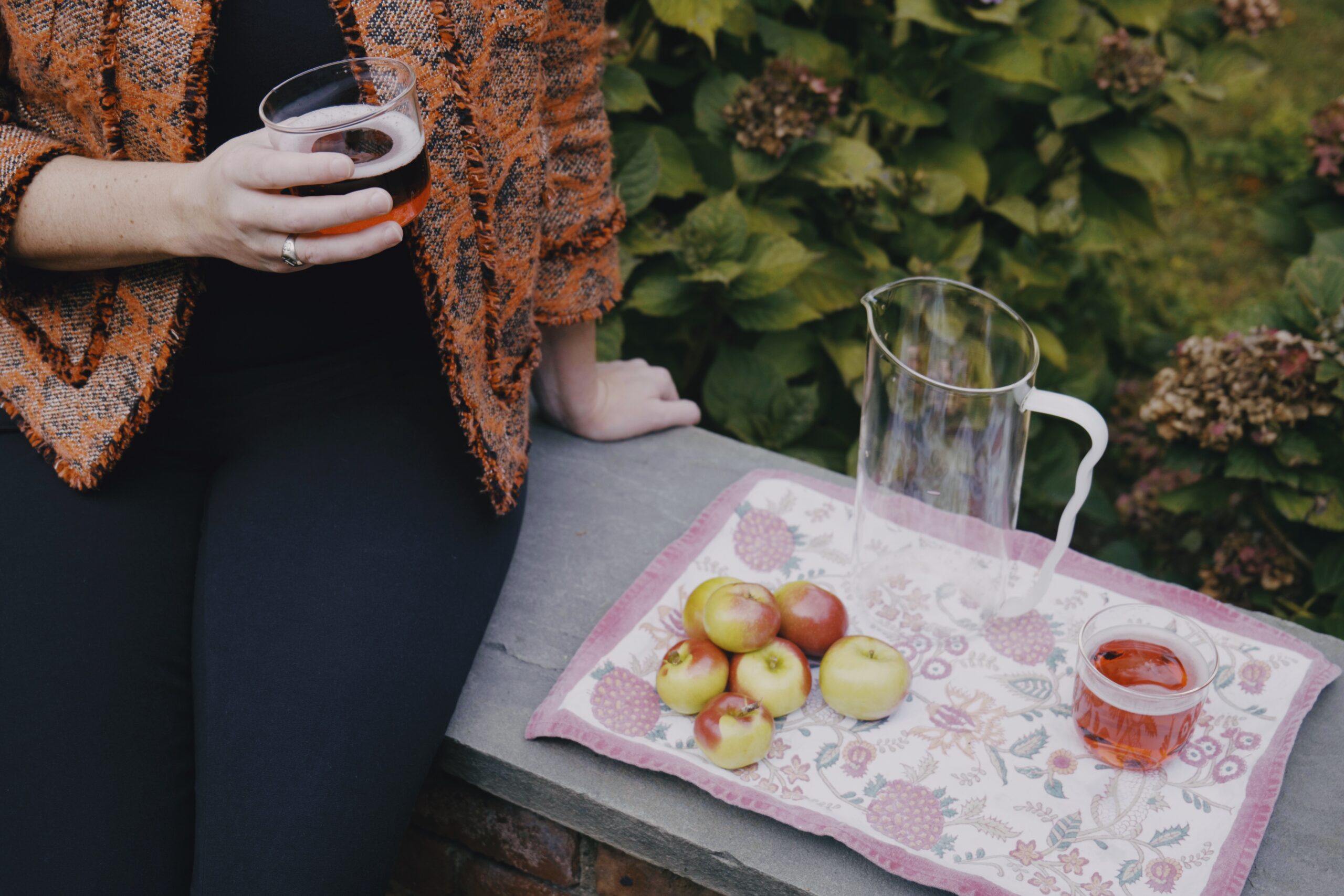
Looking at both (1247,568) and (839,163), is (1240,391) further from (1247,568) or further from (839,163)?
(839,163)

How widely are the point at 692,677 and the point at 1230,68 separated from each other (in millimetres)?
2038

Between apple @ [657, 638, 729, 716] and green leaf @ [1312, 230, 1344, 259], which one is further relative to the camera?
green leaf @ [1312, 230, 1344, 259]

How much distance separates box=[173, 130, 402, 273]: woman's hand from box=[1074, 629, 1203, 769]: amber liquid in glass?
94 cm

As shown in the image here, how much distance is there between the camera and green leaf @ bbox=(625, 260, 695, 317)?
215cm

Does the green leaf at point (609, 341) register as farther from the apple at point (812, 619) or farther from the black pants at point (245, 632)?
the apple at point (812, 619)

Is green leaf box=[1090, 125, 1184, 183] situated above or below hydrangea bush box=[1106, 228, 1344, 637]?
above

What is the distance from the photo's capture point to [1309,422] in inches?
76.5

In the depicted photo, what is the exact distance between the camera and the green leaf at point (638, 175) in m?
2.09

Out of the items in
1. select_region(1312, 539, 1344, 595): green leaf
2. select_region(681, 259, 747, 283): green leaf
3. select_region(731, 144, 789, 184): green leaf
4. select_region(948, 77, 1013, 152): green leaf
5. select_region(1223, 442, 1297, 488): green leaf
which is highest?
select_region(731, 144, 789, 184): green leaf

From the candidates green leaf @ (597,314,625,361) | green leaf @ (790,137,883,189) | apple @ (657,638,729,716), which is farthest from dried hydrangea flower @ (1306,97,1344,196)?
apple @ (657,638,729,716)

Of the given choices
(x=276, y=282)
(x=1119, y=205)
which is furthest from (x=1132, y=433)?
(x=276, y=282)

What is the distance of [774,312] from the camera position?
2.15 m

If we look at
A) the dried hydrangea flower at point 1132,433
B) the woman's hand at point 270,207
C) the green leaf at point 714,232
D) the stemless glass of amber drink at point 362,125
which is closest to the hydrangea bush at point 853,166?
the green leaf at point 714,232

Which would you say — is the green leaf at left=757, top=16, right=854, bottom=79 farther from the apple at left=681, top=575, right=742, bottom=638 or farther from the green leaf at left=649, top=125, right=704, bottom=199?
the apple at left=681, top=575, right=742, bottom=638
